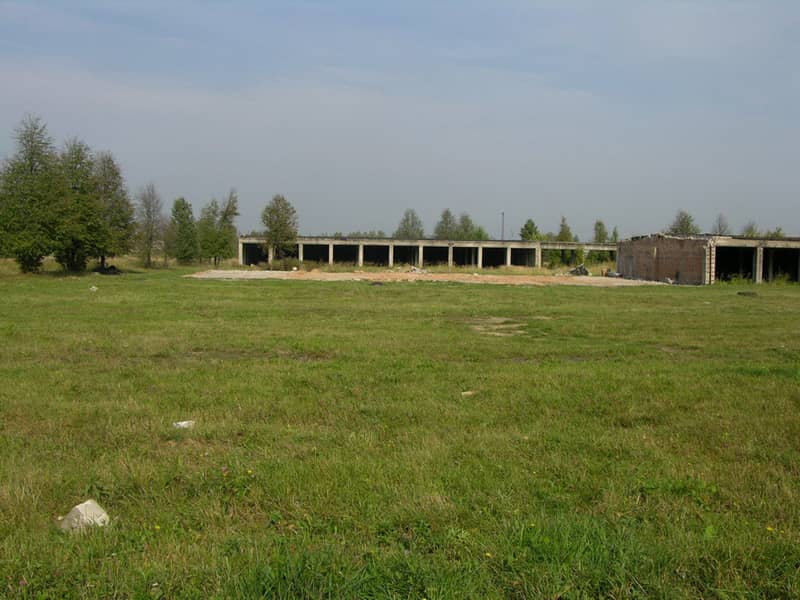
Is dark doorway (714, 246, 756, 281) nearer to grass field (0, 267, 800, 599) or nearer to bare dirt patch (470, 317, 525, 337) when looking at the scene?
bare dirt patch (470, 317, 525, 337)

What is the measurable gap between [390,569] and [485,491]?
1328 mm

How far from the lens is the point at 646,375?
895cm

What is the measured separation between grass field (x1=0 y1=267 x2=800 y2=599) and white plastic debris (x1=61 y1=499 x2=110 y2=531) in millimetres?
100

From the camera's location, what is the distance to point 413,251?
75.4m

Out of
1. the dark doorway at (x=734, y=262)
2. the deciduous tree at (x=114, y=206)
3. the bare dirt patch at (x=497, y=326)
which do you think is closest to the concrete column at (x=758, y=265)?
the dark doorway at (x=734, y=262)

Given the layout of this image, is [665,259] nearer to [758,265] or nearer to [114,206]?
[758,265]

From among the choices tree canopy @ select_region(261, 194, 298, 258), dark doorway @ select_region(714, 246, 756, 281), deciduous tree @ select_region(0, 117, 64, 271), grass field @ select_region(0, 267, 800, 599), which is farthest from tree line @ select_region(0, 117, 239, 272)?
dark doorway @ select_region(714, 246, 756, 281)

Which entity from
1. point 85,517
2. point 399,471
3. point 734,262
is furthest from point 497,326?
point 734,262

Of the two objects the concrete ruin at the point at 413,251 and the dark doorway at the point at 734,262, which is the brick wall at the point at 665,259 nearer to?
the dark doorway at the point at 734,262

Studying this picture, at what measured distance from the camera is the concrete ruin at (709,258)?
143 feet

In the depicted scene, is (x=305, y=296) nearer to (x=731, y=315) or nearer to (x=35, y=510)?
(x=731, y=315)

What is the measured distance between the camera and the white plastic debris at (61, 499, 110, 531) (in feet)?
13.2

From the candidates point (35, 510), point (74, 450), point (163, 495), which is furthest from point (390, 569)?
point (74, 450)

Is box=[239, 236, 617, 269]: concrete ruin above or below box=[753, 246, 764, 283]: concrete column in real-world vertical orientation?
above
